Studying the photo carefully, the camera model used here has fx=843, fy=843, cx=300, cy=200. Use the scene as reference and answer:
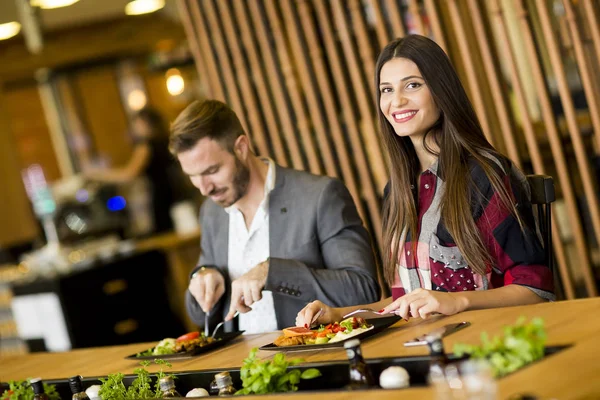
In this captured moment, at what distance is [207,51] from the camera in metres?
4.49

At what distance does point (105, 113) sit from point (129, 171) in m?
2.19

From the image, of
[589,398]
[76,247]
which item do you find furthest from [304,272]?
[76,247]

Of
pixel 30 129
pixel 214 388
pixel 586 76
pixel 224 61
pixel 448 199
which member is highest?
pixel 30 129

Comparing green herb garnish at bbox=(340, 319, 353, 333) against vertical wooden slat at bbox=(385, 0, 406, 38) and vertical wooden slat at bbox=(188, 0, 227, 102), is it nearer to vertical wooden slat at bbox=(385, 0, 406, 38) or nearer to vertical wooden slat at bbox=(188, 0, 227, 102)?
vertical wooden slat at bbox=(385, 0, 406, 38)

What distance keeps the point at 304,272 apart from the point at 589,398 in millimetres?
1435

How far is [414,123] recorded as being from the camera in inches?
91.4

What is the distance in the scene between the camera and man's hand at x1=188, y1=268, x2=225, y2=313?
284cm

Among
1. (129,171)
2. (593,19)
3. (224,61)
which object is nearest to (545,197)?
(593,19)

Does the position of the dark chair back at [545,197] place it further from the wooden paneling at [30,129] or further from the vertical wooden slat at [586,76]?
the wooden paneling at [30,129]

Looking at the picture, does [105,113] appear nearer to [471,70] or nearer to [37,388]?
[471,70]

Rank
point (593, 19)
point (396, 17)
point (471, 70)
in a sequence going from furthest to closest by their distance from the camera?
point (396, 17) → point (471, 70) → point (593, 19)

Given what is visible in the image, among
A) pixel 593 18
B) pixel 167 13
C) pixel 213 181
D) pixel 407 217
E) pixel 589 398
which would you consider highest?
pixel 167 13

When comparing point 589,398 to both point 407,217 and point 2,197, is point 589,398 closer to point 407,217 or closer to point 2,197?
point 407,217

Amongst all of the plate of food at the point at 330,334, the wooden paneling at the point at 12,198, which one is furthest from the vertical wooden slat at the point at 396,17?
the wooden paneling at the point at 12,198
